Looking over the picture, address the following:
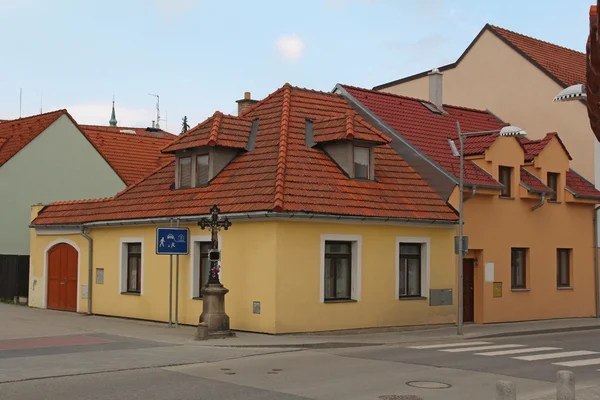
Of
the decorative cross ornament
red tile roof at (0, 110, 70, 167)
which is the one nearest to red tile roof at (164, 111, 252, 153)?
the decorative cross ornament

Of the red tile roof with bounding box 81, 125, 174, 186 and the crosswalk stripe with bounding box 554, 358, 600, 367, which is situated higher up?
the red tile roof with bounding box 81, 125, 174, 186

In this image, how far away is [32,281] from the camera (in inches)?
1126

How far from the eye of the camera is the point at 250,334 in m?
19.9

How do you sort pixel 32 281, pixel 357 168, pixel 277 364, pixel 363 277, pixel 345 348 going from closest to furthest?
1. pixel 277 364
2. pixel 345 348
3. pixel 363 277
4. pixel 357 168
5. pixel 32 281

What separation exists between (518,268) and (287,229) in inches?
398

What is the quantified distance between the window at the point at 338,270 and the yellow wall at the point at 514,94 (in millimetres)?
12464

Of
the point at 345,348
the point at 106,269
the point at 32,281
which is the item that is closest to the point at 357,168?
the point at 345,348

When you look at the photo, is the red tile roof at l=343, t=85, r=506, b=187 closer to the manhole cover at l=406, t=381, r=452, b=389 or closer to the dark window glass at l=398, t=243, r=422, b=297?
the dark window glass at l=398, t=243, r=422, b=297

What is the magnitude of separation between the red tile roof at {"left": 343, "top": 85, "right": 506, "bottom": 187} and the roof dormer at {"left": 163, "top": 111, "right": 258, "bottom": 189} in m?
5.29

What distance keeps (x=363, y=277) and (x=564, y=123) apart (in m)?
12.9

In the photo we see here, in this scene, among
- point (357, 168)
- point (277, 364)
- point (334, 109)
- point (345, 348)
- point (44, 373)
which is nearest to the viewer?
point (44, 373)

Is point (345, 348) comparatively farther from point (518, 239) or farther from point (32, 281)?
point (32, 281)

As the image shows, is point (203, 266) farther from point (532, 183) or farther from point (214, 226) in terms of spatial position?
point (532, 183)

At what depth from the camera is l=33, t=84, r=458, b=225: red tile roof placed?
67.1 ft
